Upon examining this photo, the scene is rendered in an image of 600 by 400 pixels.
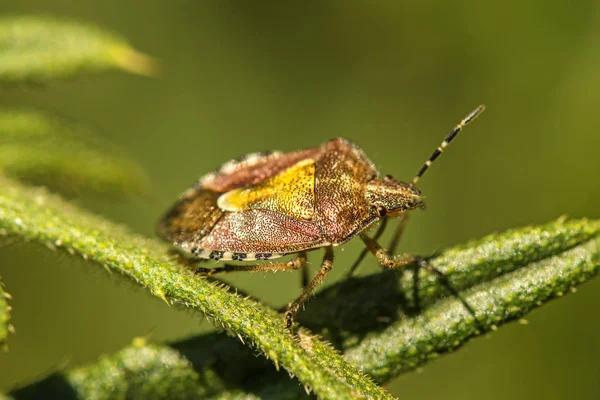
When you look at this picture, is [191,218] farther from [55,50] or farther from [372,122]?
[372,122]

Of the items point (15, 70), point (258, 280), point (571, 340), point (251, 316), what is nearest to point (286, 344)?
point (251, 316)

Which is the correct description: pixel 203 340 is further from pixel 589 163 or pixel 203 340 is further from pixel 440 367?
pixel 589 163

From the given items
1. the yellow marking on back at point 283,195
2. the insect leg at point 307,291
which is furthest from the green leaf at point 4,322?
the yellow marking on back at point 283,195

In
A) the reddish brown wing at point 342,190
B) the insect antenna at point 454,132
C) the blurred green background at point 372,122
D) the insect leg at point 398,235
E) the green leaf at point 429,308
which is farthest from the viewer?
the blurred green background at point 372,122

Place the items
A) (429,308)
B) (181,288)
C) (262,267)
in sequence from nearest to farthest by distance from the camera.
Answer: (181,288)
(429,308)
(262,267)

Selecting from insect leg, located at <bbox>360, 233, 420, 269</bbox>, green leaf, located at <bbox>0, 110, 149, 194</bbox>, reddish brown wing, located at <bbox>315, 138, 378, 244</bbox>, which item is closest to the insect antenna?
reddish brown wing, located at <bbox>315, 138, 378, 244</bbox>

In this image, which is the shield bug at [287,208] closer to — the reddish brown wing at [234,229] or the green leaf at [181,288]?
the reddish brown wing at [234,229]

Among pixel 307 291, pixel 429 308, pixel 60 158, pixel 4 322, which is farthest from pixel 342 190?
pixel 4 322
